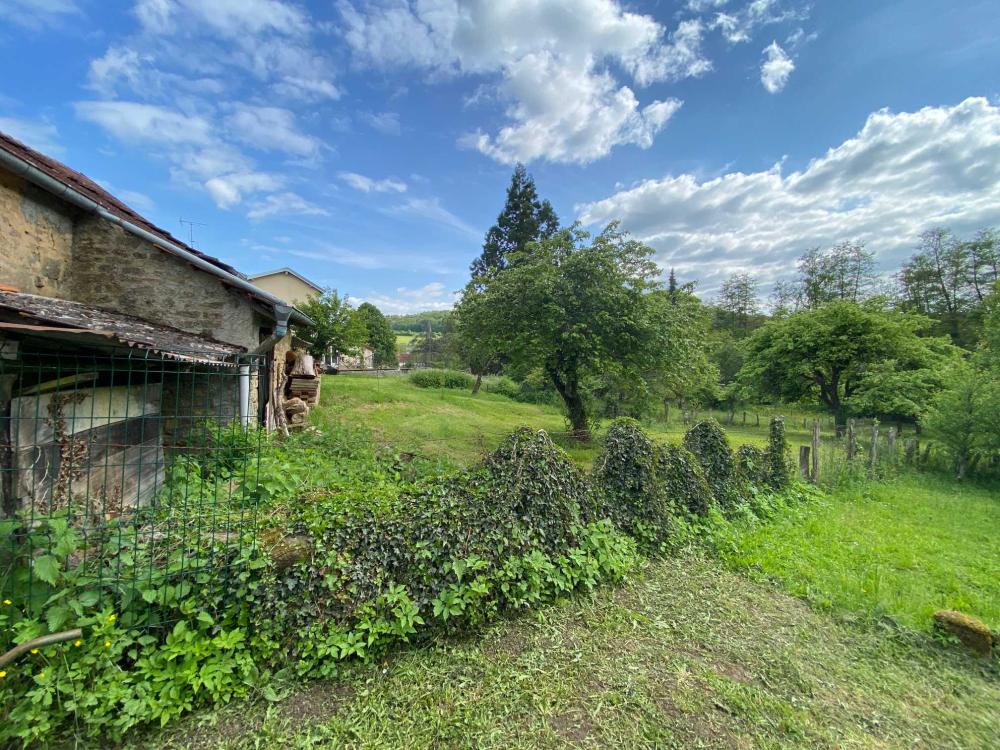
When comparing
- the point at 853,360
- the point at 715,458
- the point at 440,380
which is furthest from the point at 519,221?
the point at 715,458

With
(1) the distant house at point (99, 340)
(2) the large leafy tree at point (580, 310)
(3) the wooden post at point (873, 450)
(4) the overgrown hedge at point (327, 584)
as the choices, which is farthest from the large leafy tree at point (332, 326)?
(3) the wooden post at point (873, 450)

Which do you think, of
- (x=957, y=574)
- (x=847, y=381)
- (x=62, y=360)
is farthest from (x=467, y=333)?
(x=847, y=381)

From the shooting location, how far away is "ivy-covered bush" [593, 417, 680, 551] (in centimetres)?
462

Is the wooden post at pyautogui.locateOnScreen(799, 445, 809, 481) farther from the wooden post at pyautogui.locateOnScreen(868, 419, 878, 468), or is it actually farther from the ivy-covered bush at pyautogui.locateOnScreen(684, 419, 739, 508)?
the ivy-covered bush at pyautogui.locateOnScreen(684, 419, 739, 508)

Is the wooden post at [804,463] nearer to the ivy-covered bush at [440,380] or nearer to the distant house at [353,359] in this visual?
the distant house at [353,359]

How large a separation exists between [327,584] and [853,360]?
82.6ft

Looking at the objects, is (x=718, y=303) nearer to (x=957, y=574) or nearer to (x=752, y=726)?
(x=957, y=574)

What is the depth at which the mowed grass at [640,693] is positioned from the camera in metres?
2.29

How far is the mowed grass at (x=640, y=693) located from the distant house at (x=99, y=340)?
6.69 feet

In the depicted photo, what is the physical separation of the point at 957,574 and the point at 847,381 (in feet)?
65.8

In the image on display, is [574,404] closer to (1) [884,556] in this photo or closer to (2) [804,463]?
(2) [804,463]

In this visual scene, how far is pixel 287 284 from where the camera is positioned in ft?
101

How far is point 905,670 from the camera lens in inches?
119

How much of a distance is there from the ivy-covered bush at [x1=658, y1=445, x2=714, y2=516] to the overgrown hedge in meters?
0.63
